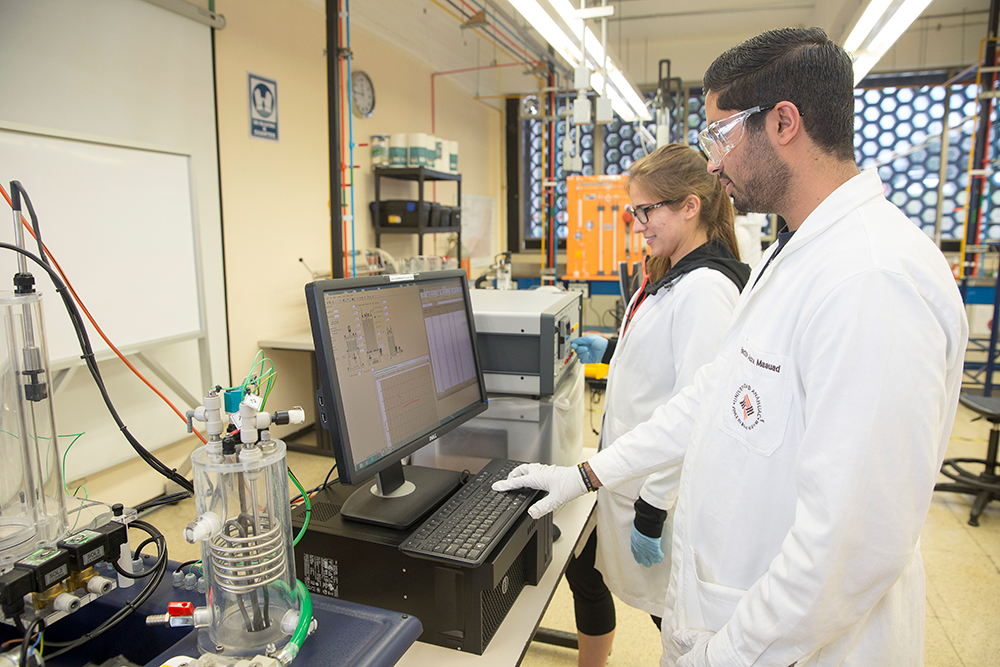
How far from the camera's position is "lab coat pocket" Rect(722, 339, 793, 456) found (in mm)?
772

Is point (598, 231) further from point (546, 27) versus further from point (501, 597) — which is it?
point (501, 597)

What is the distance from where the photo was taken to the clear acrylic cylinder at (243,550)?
659 millimetres

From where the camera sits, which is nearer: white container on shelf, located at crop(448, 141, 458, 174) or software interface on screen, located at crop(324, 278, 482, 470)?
software interface on screen, located at crop(324, 278, 482, 470)

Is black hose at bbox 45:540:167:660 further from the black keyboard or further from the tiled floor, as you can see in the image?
the tiled floor

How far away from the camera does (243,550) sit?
2.15ft

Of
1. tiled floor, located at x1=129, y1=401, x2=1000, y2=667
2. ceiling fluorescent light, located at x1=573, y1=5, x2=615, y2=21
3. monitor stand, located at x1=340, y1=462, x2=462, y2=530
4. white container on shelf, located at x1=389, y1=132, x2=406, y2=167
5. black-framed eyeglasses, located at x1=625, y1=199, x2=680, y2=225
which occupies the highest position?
ceiling fluorescent light, located at x1=573, y1=5, x2=615, y2=21

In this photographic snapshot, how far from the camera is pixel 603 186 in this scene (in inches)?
213

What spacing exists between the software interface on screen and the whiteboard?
1.60m

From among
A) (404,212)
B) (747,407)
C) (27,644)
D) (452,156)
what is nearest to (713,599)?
(747,407)

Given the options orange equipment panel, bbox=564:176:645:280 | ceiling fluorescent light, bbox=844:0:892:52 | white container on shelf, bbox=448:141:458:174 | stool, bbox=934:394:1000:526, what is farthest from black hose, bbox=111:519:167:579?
Answer: orange equipment panel, bbox=564:176:645:280

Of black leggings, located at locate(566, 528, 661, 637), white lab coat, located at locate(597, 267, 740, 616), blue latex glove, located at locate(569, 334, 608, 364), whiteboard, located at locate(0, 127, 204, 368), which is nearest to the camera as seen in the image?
white lab coat, located at locate(597, 267, 740, 616)

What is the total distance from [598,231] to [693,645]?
4789 mm

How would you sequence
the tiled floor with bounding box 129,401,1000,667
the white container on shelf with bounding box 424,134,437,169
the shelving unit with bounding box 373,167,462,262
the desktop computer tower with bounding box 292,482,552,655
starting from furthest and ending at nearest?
the white container on shelf with bounding box 424,134,437,169, the shelving unit with bounding box 373,167,462,262, the tiled floor with bounding box 129,401,1000,667, the desktop computer tower with bounding box 292,482,552,655

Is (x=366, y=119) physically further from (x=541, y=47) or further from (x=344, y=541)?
(x=344, y=541)
